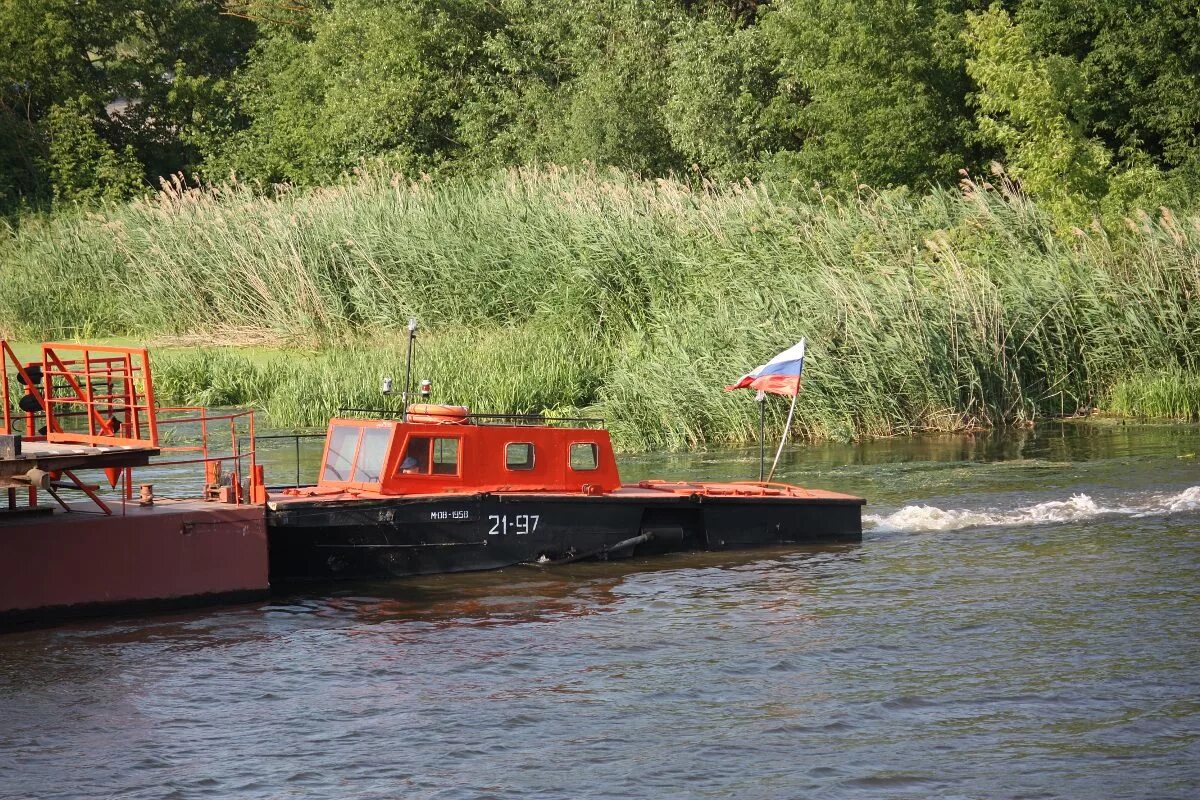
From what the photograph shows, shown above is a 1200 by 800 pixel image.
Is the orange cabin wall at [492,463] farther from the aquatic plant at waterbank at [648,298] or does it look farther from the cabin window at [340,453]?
the aquatic plant at waterbank at [648,298]

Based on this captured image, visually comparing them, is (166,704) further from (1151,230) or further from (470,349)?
(1151,230)

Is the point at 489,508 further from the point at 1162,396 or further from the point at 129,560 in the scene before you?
the point at 1162,396

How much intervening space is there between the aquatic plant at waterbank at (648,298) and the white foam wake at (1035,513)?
491cm

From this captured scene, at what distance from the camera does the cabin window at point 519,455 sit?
63.8 ft

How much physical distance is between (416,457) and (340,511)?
1.20 meters

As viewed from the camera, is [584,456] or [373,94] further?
[373,94]

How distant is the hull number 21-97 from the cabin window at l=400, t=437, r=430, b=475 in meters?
0.95

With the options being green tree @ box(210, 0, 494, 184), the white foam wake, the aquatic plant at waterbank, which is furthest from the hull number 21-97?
green tree @ box(210, 0, 494, 184)

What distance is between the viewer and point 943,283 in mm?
27578

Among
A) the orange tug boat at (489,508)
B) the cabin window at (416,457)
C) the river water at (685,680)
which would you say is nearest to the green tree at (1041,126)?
the river water at (685,680)

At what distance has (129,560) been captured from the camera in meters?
17.0

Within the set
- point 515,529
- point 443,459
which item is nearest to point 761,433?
point 515,529

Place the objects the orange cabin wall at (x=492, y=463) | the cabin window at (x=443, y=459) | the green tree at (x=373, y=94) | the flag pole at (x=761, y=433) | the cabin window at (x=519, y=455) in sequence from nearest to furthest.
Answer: the orange cabin wall at (x=492, y=463) < the cabin window at (x=443, y=459) < the cabin window at (x=519, y=455) < the flag pole at (x=761, y=433) < the green tree at (x=373, y=94)

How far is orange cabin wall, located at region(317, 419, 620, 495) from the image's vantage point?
18844 mm
